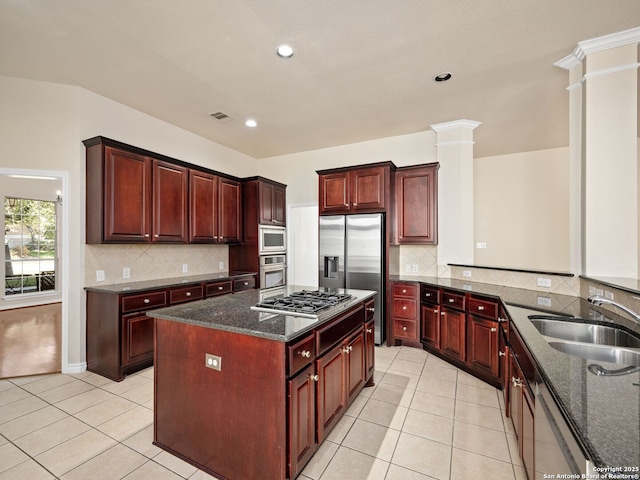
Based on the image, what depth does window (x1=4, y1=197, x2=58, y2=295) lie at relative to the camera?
240 inches

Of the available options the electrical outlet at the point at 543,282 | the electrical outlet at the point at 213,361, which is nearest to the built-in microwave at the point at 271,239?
the electrical outlet at the point at 213,361

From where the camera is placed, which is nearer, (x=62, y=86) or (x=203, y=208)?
(x=62, y=86)

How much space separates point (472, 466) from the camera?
1845 millimetres

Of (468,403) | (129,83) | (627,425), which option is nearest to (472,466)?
(468,403)

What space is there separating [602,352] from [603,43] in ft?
8.40

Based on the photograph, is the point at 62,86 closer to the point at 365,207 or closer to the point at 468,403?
the point at 365,207

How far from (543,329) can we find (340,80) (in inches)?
111

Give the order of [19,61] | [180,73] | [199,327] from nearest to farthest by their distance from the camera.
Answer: [199,327] → [19,61] → [180,73]

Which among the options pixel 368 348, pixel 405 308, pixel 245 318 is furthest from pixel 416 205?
pixel 245 318

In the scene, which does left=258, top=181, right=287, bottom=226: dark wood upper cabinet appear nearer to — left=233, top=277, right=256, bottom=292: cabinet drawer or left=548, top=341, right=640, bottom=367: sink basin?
left=233, top=277, right=256, bottom=292: cabinet drawer

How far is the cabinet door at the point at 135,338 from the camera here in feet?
9.77

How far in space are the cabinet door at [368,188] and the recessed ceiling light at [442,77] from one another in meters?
1.23

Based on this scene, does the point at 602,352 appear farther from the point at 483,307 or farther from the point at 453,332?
the point at 453,332

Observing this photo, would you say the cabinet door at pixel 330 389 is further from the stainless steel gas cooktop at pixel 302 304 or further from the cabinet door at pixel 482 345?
the cabinet door at pixel 482 345
